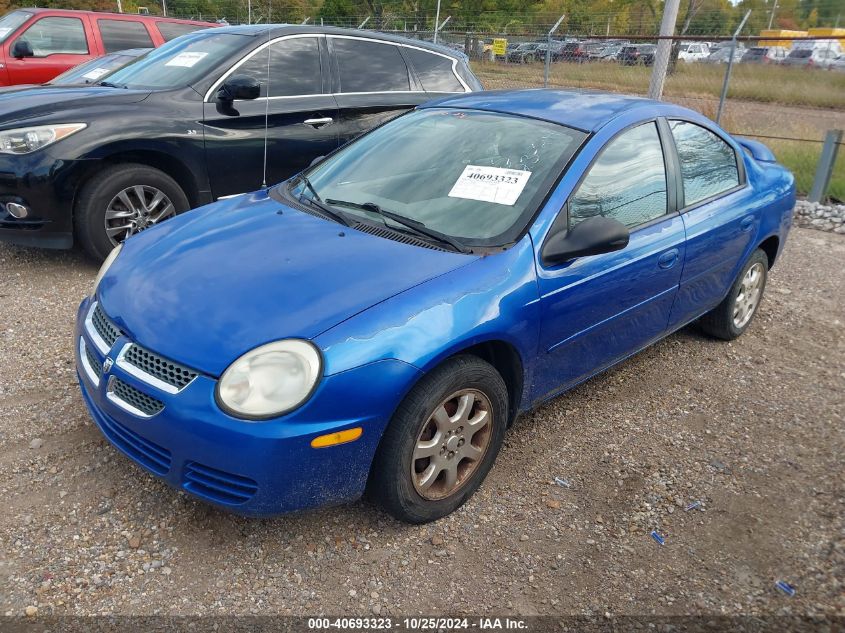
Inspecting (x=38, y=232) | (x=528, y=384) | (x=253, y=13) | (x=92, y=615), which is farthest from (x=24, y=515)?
(x=253, y=13)

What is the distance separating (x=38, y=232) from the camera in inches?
179

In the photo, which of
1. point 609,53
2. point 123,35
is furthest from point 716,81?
point 123,35

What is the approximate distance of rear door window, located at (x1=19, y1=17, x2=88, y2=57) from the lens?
863 centimetres

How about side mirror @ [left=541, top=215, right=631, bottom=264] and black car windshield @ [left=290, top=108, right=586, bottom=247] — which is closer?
side mirror @ [left=541, top=215, right=631, bottom=264]

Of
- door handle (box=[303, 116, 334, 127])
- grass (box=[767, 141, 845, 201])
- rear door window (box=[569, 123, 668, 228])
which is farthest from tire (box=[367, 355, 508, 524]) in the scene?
grass (box=[767, 141, 845, 201])

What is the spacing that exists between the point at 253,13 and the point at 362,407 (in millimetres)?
39298

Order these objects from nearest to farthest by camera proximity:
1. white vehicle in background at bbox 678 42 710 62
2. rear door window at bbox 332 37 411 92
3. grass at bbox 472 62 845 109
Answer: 1. rear door window at bbox 332 37 411 92
2. grass at bbox 472 62 845 109
3. white vehicle in background at bbox 678 42 710 62

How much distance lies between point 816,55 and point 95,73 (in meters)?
12.5

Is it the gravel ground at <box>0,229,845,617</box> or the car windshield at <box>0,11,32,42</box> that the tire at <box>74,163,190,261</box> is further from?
the car windshield at <box>0,11,32,42</box>

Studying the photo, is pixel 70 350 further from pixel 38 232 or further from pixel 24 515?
pixel 24 515

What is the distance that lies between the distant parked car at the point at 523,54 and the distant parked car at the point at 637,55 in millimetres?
1651

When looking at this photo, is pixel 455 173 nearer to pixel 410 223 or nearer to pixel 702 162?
pixel 410 223

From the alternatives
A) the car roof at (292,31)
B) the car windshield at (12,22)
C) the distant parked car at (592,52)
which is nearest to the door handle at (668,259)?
the car roof at (292,31)

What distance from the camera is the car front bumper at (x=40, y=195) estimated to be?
4398 mm
